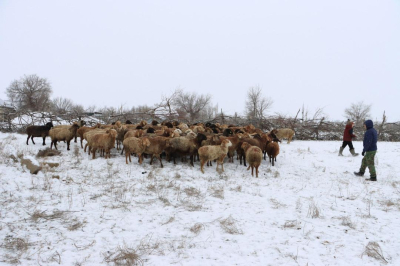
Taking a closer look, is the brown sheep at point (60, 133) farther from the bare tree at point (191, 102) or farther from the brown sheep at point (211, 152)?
the bare tree at point (191, 102)

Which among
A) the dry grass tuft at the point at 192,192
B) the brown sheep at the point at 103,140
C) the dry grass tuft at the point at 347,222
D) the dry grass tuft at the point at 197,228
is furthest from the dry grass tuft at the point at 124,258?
the brown sheep at the point at 103,140

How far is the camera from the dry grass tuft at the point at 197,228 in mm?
4793

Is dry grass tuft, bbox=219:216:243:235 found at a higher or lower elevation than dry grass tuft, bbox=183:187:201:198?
lower

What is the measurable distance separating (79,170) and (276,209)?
6.52 m

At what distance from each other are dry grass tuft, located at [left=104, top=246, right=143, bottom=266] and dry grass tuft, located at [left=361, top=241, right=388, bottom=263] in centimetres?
386

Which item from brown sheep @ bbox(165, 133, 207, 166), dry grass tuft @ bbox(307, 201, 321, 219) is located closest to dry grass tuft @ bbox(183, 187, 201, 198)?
brown sheep @ bbox(165, 133, 207, 166)

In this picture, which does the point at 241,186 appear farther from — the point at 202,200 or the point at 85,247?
the point at 85,247

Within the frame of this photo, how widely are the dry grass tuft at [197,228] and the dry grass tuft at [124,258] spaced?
1.26 meters

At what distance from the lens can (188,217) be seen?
17.8 ft

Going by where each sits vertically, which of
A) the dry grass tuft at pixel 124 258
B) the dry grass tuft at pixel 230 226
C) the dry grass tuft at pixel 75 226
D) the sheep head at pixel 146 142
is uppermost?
the sheep head at pixel 146 142

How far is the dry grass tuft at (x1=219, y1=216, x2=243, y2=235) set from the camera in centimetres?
484

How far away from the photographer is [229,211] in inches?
230

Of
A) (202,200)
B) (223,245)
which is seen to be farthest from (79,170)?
(223,245)

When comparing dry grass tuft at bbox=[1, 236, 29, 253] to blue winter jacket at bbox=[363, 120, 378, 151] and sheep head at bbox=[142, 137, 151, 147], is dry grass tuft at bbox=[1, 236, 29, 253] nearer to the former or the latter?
sheep head at bbox=[142, 137, 151, 147]
